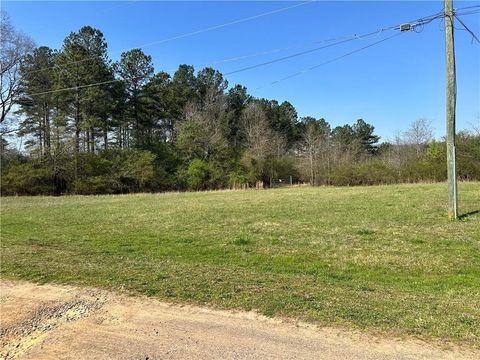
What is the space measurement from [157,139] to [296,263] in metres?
56.8

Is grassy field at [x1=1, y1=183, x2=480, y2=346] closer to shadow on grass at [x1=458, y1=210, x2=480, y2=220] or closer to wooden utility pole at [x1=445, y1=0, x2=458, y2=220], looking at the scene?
shadow on grass at [x1=458, y1=210, x2=480, y2=220]

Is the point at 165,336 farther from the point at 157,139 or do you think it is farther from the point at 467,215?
the point at 157,139

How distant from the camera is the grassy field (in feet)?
15.4

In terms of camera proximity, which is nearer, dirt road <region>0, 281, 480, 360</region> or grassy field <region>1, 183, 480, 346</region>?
dirt road <region>0, 281, 480, 360</region>

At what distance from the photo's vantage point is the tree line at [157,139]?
43.8 metres

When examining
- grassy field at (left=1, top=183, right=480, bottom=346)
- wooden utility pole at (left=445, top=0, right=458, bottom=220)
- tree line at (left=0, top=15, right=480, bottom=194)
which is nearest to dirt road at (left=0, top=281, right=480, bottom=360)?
grassy field at (left=1, top=183, right=480, bottom=346)

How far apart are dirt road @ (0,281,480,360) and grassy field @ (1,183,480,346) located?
34 centimetres

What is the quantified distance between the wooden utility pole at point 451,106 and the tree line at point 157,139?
28.4 m

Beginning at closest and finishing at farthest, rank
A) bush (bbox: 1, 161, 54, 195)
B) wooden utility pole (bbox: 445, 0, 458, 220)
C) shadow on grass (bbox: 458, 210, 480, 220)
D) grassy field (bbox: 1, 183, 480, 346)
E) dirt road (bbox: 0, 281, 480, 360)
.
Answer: dirt road (bbox: 0, 281, 480, 360) < grassy field (bbox: 1, 183, 480, 346) < wooden utility pole (bbox: 445, 0, 458, 220) < shadow on grass (bbox: 458, 210, 480, 220) < bush (bbox: 1, 161, 54, 195)

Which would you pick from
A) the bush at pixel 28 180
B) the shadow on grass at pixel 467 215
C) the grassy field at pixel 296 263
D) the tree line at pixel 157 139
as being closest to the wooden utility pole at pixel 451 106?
the shadow on grass at pixel 467 215

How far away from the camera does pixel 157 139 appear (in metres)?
62.6

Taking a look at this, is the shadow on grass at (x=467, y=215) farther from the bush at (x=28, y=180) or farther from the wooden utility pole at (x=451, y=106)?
the bush at (x=28, y=180)

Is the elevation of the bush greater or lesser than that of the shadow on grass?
greater

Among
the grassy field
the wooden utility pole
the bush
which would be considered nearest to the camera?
the grassy field
